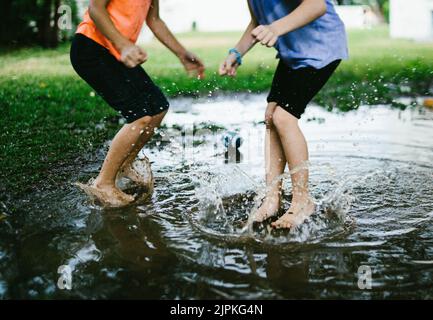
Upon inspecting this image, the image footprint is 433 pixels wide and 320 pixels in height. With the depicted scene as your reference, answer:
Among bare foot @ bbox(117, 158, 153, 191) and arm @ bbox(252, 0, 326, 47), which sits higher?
arm @ bbox(252, 0, 326, 47)

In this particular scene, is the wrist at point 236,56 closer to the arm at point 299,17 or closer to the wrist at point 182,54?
the arm at point 299,17

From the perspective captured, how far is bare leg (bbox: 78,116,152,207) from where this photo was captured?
3189 mm

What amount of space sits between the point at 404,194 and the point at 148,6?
5.91ft

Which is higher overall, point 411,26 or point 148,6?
point 148,6

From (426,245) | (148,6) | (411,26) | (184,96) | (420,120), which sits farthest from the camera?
(411,26)

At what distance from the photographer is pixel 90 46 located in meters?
3.16

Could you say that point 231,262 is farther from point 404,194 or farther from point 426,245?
point 404,194

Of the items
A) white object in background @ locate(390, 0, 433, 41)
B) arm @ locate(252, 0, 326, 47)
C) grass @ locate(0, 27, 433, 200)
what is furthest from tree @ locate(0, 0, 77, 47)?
arm @ locate(252, 0, 326, 47)

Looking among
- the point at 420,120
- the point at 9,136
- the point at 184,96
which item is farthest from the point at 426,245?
the point at 184,96

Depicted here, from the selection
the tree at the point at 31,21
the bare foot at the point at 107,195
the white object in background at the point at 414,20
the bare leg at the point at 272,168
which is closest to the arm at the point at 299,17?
the bare leg at the point at 272,168

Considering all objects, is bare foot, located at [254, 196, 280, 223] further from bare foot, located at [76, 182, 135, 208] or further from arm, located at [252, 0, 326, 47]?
arm, located at [252, 0, 326, 47]

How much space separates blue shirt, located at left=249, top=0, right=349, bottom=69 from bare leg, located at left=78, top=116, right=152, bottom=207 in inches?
32.9

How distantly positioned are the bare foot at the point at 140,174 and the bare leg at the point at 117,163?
10.9 inches

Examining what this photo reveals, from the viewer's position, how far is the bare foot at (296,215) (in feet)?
9.43
